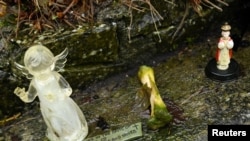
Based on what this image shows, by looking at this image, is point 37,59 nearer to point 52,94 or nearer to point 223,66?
point 52,94

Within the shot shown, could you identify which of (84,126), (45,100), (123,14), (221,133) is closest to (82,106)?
(84,126)

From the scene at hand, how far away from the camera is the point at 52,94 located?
5.89 ft

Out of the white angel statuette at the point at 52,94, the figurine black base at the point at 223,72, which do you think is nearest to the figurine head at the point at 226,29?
the figurine black base at the point at 223,72

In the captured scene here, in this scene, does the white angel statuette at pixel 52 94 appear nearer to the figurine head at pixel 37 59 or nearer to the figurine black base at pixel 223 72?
the figurine head at pixel 37 59

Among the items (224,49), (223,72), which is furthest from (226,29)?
(223,72)

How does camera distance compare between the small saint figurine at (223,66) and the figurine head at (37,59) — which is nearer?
the figurine head at (37,59)

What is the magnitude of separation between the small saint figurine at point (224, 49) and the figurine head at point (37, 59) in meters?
0.80

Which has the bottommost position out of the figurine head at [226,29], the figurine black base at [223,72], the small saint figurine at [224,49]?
the figurine black base at [223,72]

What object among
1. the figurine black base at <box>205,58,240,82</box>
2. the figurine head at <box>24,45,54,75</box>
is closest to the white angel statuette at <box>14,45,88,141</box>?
the figurine head at <box>24,45,54,75</box>

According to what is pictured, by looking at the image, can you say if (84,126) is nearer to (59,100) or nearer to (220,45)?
(59,100)

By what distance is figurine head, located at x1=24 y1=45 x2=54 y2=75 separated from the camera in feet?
5.54

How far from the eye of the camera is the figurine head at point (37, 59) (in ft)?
5.54

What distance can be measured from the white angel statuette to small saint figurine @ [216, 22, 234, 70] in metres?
0.70

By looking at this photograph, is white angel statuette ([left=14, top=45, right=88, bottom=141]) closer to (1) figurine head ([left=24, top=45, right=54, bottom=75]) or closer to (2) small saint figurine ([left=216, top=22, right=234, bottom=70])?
(1) figurine head ([left=24, top=45, right=54, bottom=75])
